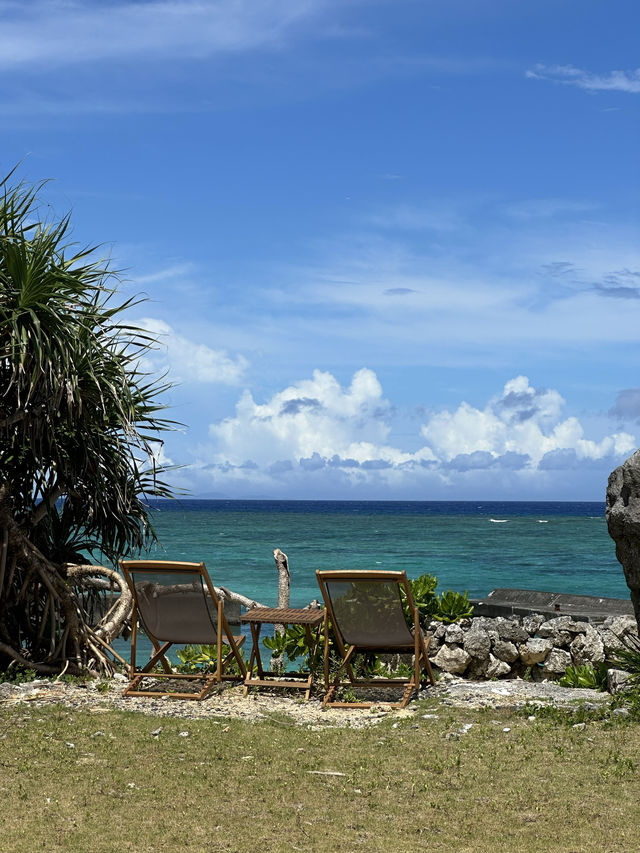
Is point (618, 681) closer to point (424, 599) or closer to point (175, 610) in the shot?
point (424, 599)

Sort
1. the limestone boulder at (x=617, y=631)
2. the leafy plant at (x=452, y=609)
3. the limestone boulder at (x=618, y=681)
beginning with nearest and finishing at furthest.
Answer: the limestone boulder at (x=618, y=681)
the limestone boulder at (x=617, y=631)
the leafy plant at (x=452, y=609)

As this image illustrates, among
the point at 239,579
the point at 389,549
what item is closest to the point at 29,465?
the point at 239,579

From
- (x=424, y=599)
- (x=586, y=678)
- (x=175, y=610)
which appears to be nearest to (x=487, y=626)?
(x=424, y=599)

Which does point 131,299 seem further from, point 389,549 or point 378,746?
point 389,549

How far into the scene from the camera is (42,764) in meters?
4.84

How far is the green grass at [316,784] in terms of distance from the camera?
3826 mm

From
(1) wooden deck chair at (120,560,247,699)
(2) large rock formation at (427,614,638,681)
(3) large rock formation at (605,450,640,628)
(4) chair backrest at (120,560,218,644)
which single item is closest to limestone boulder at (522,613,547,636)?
(2) large rock formation at (427,614,638,681)

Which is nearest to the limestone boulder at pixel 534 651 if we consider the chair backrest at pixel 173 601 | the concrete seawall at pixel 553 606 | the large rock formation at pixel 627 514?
the concrete seawall at pixel 553 606

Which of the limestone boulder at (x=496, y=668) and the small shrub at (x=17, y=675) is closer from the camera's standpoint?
the small shrub at (x=17, y=675)

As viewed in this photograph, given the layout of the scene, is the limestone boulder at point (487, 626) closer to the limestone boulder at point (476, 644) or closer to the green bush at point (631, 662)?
the limestone boulder at point (476, 644)

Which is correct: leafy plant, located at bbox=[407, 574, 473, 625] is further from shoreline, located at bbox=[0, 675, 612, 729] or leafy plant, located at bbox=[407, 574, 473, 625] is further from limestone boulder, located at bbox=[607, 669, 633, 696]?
limestone boulder, located at bbox=[607, 669, 633, 696]

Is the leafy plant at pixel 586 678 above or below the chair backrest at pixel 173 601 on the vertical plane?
below

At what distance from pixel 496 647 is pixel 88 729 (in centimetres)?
404

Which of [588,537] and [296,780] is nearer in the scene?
[296,780]
